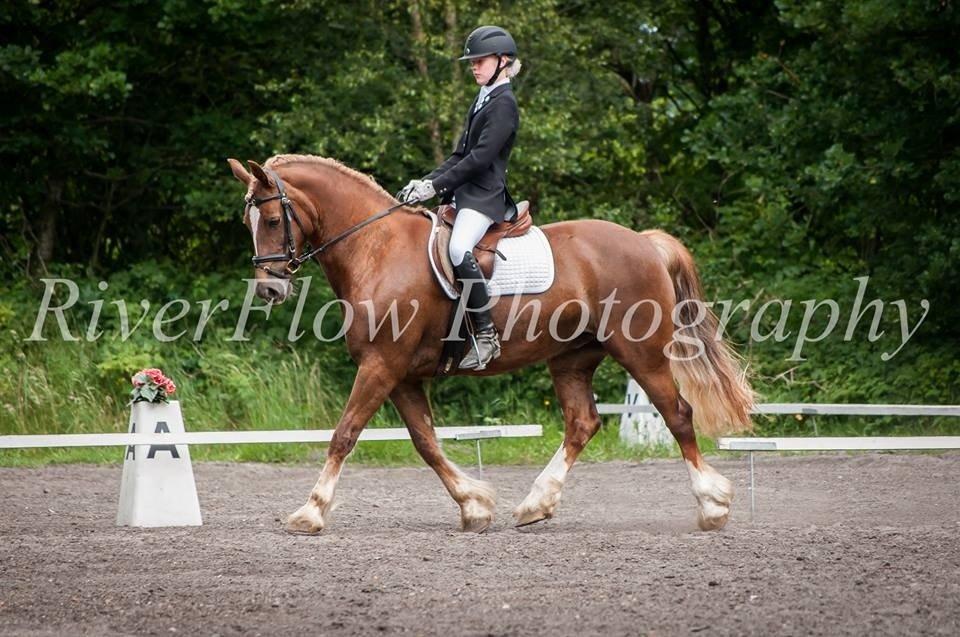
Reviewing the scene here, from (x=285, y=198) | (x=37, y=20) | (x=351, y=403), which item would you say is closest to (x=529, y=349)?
(x=351, y=403)

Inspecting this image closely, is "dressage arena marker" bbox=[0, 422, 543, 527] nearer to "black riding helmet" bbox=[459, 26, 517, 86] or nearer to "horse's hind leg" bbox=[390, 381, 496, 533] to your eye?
"horse's hind leg" bbox=[390, 381, 496, 533]

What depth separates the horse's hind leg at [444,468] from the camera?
799cm

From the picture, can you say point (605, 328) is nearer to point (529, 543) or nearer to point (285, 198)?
point (529, 543)

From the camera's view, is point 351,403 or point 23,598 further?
point 351,403

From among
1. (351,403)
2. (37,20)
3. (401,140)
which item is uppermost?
(37,20)

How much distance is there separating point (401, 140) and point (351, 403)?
28.6 ft

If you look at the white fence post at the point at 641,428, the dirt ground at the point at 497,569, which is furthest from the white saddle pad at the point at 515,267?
the white fence post at the point at 641,428

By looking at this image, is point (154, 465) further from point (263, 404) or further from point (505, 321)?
point (263, 404)

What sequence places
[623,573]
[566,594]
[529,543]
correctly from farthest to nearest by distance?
[529,543], [623,573], [566,594]

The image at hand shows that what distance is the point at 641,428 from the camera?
13.6 metres

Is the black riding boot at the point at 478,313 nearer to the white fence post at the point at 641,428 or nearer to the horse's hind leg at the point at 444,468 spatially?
the horse's hind leg at the point at 444,468

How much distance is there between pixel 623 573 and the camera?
6203 millimetres

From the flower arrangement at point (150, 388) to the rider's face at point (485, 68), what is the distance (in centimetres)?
290

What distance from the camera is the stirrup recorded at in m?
8.02
